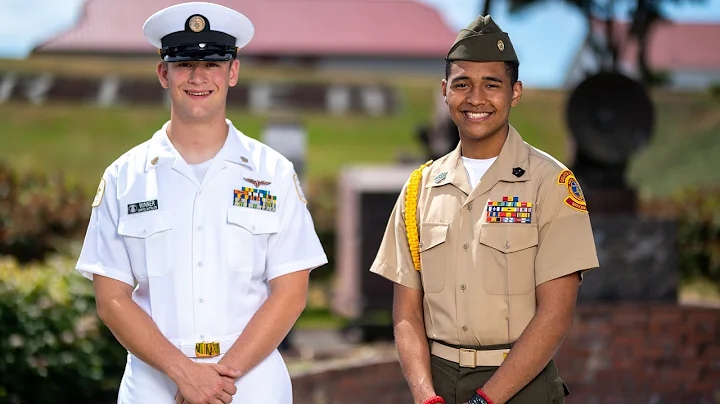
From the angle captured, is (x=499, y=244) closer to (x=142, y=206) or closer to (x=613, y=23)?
(x=142, y=206)

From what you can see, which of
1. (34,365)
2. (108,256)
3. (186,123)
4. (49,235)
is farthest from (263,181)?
(49,235)

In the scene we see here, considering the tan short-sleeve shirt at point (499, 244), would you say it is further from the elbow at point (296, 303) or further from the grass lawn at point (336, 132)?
the grass lawn at point (336, 132)

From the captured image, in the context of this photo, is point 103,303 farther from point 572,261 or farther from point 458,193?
point 572,261

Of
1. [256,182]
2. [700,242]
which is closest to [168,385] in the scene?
[256,182]

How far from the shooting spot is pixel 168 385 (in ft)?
9.69

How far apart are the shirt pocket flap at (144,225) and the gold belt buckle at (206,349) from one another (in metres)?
0.38

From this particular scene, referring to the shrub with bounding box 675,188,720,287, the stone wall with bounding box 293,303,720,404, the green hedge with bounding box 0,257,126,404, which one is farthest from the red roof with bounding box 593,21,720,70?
the green hedge with bounding box 0,257,126,404

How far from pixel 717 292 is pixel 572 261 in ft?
35.9

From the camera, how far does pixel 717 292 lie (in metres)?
12.9

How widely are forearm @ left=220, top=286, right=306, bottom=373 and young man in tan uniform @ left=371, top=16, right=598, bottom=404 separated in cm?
35

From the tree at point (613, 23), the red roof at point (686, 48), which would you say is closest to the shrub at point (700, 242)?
the tree at point (613, 23)

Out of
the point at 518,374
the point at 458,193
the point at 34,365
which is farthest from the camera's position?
the point at 34,365

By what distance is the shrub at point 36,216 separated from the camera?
38.0 ft

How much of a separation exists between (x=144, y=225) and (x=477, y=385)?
1.14 metres
